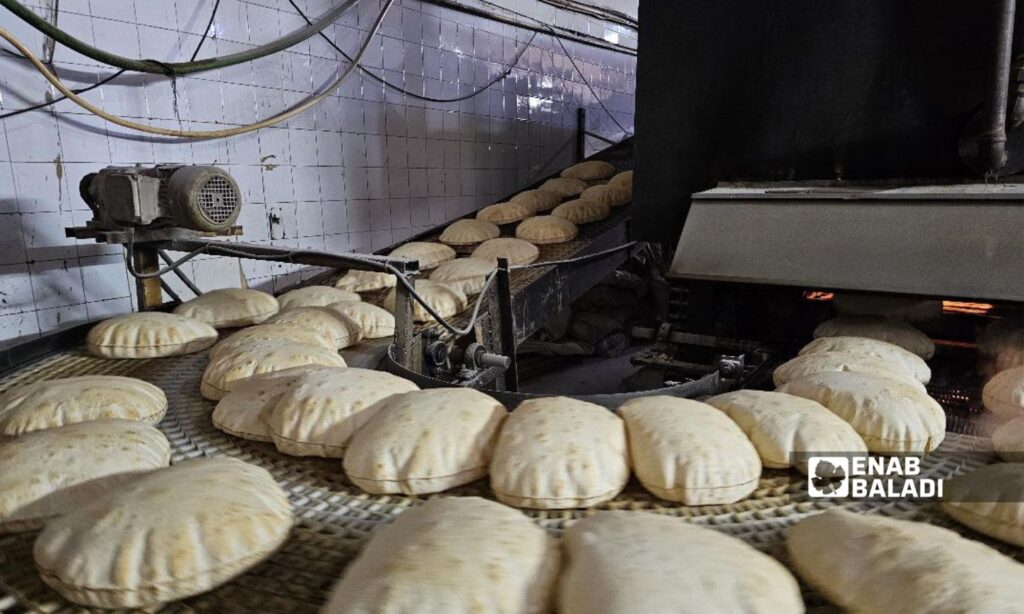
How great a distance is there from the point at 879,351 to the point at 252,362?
1.92 metres

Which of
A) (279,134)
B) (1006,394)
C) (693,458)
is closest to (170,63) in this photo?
(279,134)

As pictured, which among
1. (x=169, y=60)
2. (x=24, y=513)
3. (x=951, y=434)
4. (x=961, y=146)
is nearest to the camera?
(x=24, y=513)

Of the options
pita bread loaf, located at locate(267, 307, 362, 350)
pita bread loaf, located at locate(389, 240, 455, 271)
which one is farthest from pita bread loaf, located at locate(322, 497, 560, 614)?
pita bread loaf, located at locate(389, 240, 455, 271)

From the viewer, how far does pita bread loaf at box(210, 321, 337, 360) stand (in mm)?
1923

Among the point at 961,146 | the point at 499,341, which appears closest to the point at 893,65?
the point at 961,146

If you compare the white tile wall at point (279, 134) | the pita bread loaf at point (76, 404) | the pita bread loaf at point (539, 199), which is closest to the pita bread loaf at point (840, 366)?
the pita bread loaf at point (76, 404)

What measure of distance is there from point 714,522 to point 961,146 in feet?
6.42

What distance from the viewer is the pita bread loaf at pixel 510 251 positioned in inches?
132

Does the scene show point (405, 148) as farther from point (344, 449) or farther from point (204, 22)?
point (344, 449)

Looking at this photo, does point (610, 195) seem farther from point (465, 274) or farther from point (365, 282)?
point (365, 282)

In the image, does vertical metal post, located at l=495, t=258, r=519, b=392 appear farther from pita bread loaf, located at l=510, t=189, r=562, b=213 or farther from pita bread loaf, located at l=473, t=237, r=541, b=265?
pita bread loaf, located at l=510, t=189, r=562, b=213

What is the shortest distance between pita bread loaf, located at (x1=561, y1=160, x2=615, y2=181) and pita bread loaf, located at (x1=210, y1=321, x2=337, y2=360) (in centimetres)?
313

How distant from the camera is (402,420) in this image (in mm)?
1273

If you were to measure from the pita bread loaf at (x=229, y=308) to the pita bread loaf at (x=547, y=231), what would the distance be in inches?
63.6
